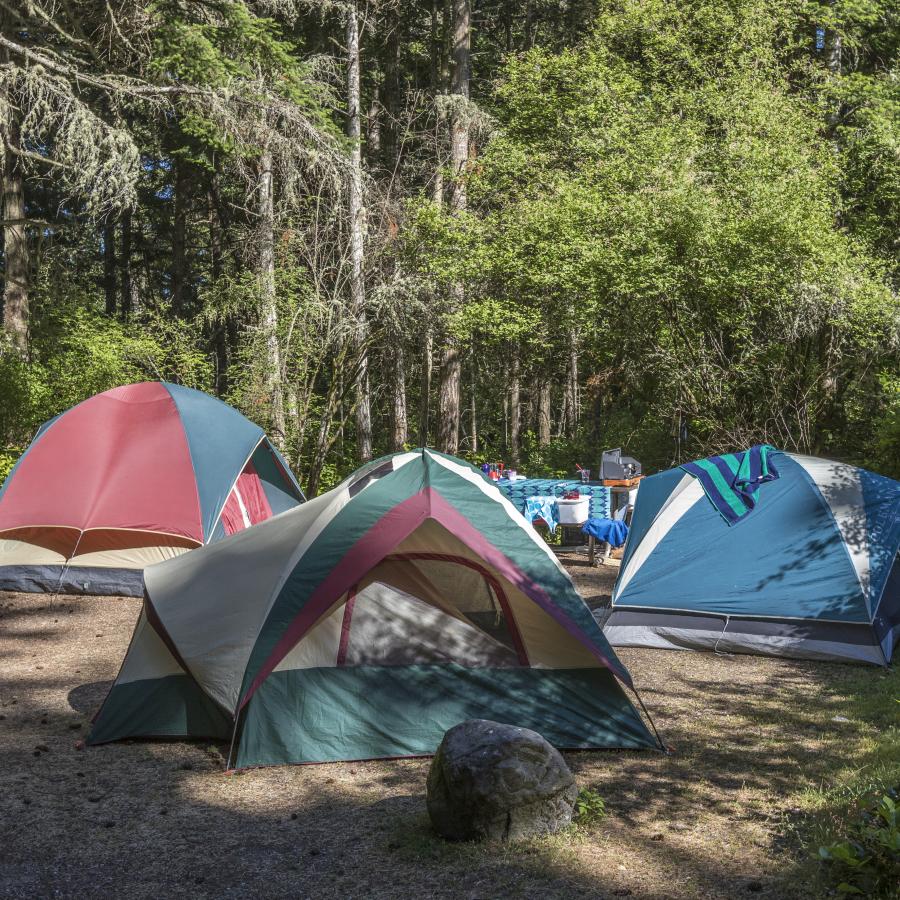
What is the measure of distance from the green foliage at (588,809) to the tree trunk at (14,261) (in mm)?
13145

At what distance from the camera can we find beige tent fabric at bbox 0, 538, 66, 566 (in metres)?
9.51

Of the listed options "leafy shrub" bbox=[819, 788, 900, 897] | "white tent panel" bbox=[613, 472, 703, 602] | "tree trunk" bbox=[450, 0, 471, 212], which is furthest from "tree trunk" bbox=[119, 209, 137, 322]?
"leafy shrub" bbox=[819, 788, 900, 897]

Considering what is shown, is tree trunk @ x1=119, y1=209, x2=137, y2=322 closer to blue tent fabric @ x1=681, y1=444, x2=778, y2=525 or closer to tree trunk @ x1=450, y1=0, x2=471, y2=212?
tree trunk @ x1=450, y1=0, x2=471, y2=212

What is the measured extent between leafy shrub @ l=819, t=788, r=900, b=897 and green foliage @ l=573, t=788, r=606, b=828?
3.85ft

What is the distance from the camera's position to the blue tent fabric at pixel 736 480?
7.67 m

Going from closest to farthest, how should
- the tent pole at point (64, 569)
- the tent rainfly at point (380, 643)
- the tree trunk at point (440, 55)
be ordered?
1. the tent rainfly at point (380, 643)
2. the tent pole at point (64, 569)
3. the tree trunk at point (440, 55)

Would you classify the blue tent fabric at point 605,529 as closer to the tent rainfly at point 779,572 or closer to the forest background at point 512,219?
the tent rainfly at point 779,572

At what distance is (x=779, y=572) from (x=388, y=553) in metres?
3.35

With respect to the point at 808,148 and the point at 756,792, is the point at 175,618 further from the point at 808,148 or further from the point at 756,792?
the point at 808,148

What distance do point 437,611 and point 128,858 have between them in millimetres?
2052

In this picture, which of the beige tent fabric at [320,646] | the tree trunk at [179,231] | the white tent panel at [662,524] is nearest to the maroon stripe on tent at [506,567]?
the beige tent fabric at [320,646]

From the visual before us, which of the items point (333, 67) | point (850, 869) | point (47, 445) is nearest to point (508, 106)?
point (333, 67)

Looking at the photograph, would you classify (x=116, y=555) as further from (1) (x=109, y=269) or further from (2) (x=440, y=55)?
(1) (x=109, y=269)

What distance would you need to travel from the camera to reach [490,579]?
5617 mm
